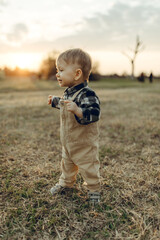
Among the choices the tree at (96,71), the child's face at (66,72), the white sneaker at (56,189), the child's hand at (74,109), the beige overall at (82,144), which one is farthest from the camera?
the tree at (96,71)

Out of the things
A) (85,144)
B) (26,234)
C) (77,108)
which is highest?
(77,108)

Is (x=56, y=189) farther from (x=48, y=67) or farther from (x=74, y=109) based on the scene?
(x=48, y=67)

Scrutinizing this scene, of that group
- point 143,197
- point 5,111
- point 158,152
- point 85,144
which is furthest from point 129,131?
point 5,111

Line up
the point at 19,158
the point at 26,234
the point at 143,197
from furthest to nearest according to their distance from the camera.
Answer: the point at 19,158, the point at 143,197, the point at 26,234

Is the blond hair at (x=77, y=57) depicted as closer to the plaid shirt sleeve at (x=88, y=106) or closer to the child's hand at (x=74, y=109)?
the plaid shirt sleeve at (x=88, y=106)

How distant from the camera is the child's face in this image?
1679mm

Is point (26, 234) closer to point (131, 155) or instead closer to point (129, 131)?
point (131, 155)

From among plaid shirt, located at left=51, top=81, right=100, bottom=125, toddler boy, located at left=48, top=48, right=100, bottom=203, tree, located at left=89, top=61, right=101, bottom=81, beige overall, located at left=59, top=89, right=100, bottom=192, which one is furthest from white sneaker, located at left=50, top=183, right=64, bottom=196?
tree, located at left=89, top=61, right=101, bottom=81

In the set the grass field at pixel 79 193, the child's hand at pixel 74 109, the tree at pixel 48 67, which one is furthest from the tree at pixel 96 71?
the child's hand at pixel 74 109

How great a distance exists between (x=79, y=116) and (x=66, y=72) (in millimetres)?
392

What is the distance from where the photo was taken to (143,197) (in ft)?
6.63

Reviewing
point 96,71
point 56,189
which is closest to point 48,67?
point 96,71

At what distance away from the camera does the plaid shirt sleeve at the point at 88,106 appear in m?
1.61

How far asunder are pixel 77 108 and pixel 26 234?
1.05m
